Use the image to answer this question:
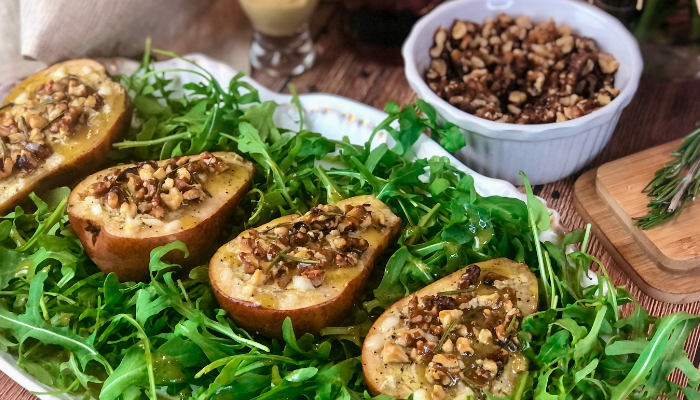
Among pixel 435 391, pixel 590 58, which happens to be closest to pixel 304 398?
pixel 435 391

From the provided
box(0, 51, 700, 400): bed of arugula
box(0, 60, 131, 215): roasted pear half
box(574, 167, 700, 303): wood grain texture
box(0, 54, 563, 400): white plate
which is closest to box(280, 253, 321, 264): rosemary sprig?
box(0, 51, 700, 400): bed of arugula

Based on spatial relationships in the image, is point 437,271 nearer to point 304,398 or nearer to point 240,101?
point 304,398

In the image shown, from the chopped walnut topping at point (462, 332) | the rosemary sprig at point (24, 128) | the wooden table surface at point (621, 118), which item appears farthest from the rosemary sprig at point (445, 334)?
the rosemary sprig at point (24, 128)

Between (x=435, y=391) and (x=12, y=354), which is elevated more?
(x=435, y=391)

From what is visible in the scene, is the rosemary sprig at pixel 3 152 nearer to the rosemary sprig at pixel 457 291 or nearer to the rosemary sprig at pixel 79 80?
the rosemary sprig at pixel 79 80

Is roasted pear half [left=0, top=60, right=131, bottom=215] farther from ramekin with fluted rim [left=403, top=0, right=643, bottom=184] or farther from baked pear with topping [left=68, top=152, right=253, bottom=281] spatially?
ramekin with fluted rim [left=403, top=0, right=643, bottom=184]

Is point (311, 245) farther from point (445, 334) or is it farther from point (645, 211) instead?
point (645, 211)
